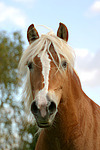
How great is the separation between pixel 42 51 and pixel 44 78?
60 centimetres

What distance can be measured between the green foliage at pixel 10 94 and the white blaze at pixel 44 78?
976 inches

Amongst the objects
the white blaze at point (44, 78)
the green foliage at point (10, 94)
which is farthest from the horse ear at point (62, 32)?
the green foliage at point (10, 94)

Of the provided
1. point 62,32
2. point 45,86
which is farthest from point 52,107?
point 62,32

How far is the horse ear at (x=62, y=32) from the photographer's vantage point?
4.61 m

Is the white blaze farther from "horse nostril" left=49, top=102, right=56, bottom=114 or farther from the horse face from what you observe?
"horse nostril" left=49, top=102, right=56, bottom=114

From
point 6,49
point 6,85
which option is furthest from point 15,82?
point 6,49

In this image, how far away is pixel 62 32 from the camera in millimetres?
4672

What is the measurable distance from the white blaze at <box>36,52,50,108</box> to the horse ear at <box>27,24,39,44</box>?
27.8 inches

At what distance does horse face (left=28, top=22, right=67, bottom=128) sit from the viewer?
11.4 ft

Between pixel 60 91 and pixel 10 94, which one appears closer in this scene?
pixel 60 91

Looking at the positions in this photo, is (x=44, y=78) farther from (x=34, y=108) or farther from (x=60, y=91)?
(x=34, y=108)

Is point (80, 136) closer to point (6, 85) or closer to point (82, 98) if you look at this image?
point (82, 98)

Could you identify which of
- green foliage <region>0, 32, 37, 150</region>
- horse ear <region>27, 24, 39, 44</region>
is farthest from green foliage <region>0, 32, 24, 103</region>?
horse ear <region>27, 24, 39, 44</region>

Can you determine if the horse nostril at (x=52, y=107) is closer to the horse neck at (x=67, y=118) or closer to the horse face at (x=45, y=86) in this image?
the horse face at (x=45, y=86)
